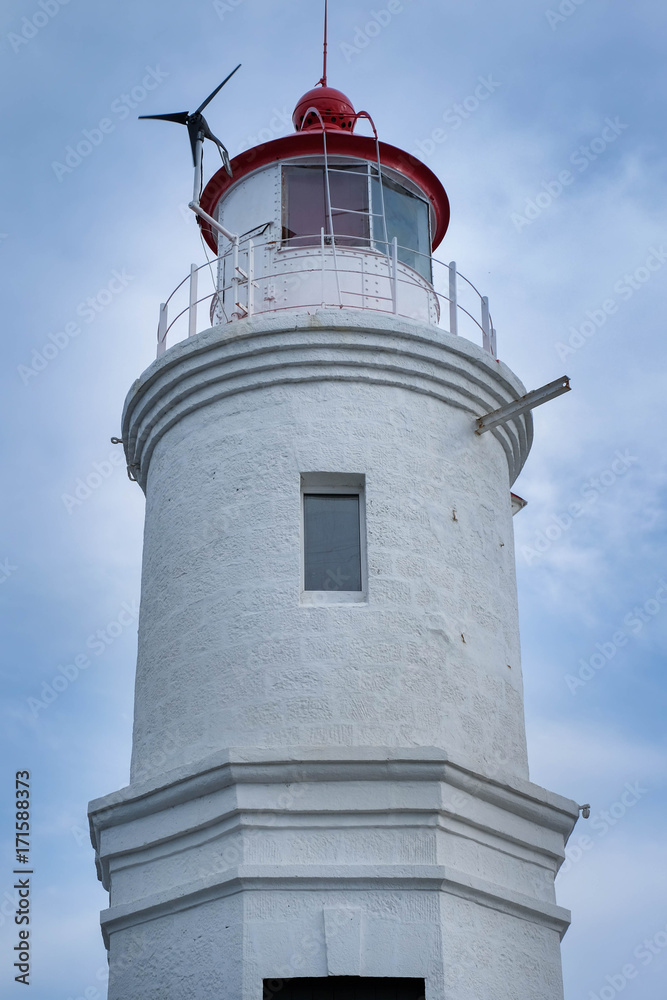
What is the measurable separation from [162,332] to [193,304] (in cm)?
55

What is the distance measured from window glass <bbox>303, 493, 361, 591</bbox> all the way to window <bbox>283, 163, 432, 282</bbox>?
2952mm

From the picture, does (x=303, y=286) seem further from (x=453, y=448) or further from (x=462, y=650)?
(x=462, y=650)

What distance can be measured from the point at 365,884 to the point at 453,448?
3978 mm

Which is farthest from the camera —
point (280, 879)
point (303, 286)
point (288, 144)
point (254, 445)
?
point (288, 144)

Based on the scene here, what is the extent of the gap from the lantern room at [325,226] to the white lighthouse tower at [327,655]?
0.13 ft

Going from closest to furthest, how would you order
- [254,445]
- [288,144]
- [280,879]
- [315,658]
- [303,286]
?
[280,879] < [315,658] < [254,445] < [303,286] < [288,144]

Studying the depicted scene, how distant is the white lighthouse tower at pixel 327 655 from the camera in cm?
963

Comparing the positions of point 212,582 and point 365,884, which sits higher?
point 212,582

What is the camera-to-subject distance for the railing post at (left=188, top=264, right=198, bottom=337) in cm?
1232

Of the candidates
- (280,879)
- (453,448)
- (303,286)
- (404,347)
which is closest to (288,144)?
(303,286)

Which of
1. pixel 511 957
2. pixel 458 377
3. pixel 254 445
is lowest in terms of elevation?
pixel 511 957

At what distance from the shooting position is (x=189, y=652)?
1090cm

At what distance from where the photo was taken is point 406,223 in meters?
13.4

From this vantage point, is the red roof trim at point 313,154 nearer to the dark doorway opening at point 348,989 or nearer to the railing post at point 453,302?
the railing post at point 453,302
